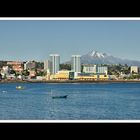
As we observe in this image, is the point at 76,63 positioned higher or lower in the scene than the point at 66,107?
higher

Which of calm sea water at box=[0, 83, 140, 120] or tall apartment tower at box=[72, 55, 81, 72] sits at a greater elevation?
tall apartment tower at box=[72, 55, 81, 72]

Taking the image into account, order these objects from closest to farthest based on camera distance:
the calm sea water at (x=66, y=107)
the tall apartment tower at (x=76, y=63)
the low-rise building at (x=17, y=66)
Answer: the tall apartment tower at (x=76, y=63), the low-rise building at (x=17, y=66), the calm sea water at (x=66, y=107)

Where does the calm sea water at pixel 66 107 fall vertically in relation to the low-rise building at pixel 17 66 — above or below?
below

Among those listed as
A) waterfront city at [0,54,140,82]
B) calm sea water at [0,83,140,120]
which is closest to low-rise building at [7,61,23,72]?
waterfront city at [0,54,140,82]

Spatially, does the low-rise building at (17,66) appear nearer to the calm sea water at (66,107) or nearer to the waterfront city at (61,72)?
the waterfront city at (61,72)

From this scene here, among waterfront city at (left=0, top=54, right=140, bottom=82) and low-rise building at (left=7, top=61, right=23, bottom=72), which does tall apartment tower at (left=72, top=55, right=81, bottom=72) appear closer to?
waterfront city at (left=0, top=54, right=140, bottom=82)

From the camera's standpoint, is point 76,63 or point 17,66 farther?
point 17,66

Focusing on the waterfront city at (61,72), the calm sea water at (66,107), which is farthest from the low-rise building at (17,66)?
the calm sea water at (66,107)

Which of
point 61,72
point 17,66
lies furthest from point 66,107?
point 61,72

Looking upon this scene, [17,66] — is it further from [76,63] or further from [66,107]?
[66,107]

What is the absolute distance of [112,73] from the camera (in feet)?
26.9
